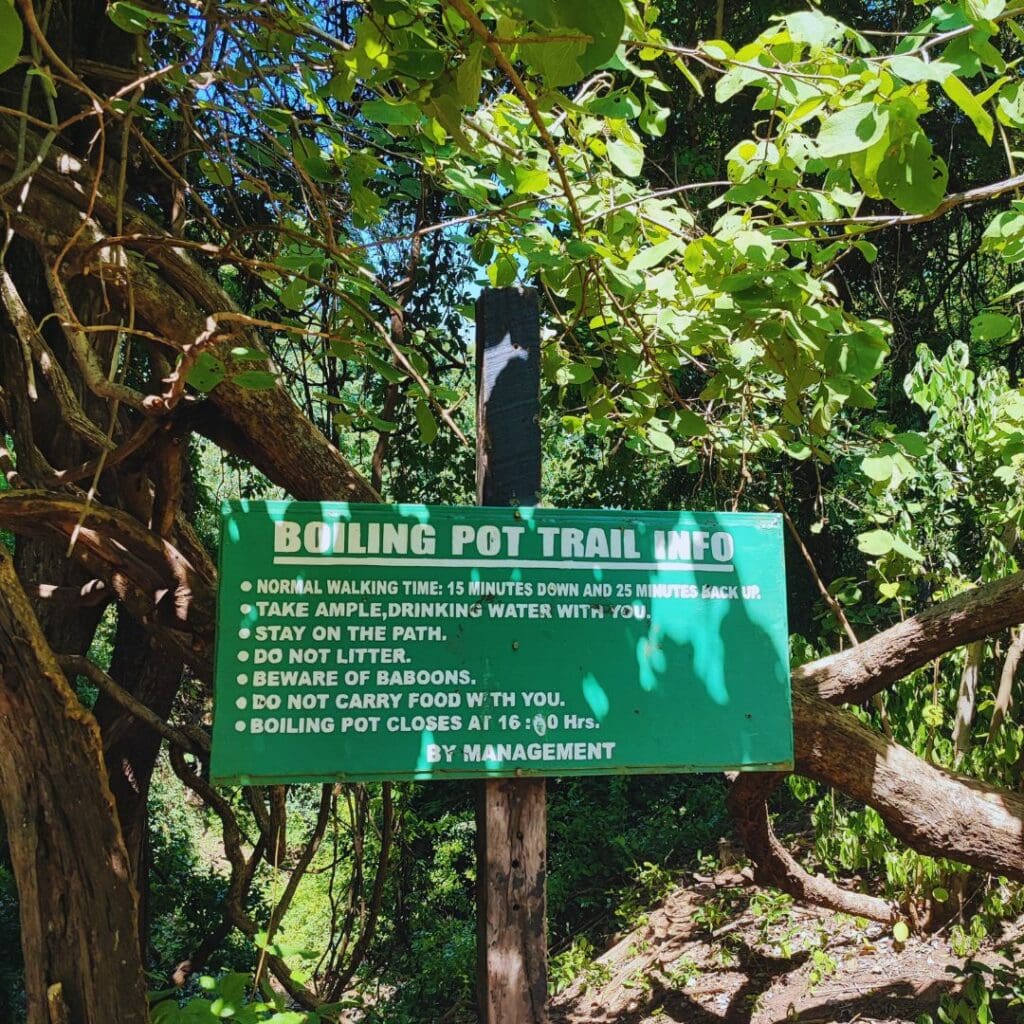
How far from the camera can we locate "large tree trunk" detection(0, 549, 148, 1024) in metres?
2.21

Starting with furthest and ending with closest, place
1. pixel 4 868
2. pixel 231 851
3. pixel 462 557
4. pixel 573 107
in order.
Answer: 1. pixel 4 868
2. pixel 231 851
3. pixel 462 557
4. pixel 573 107

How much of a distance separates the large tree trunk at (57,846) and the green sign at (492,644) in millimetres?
573

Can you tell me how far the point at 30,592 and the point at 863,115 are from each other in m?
2.52

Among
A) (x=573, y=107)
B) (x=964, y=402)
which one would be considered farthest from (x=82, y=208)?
(x=964, y=402)

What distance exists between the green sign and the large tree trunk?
573 mm

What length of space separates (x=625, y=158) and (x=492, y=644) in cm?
130

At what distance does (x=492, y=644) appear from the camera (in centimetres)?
208

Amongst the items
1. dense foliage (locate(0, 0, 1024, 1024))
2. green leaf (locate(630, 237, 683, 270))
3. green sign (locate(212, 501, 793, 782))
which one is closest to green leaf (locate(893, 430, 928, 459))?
dense foliage (locate(0, 0, 1024, 1024))

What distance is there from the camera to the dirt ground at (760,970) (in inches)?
161

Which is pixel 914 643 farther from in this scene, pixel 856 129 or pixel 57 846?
pixel 57 846

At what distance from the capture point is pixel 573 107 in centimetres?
193

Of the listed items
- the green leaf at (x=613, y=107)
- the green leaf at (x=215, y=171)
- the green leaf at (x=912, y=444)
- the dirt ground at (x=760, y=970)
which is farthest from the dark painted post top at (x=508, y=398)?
the dirt ground at (x=760, y=970)

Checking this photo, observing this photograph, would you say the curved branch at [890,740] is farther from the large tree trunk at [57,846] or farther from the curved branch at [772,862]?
the large tree trunk at [57,846]

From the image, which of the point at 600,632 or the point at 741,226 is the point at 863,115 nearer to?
the point at 741,226
